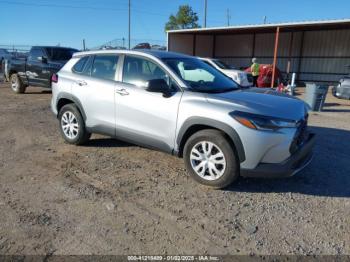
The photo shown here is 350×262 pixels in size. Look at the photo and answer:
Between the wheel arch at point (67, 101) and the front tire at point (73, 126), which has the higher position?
the wheel arch at point (67, 101)

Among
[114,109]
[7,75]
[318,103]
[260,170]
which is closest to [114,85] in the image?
[114,109]

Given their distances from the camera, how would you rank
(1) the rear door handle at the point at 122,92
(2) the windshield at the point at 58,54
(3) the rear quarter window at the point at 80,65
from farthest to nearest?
(2) the windshield at the point at 58,54, (3) the rear quarter window at the point at 80,65, (1) the rear door handle at the point at 122,92

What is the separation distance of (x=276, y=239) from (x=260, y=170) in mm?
909

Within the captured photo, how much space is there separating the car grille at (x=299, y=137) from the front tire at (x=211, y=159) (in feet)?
2.30

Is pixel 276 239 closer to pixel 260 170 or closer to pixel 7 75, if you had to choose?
pixel 260 170

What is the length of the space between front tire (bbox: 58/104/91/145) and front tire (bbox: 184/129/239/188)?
2255 millimetres

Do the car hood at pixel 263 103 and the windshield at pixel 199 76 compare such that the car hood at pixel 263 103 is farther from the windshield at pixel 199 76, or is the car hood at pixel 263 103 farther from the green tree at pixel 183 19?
the green tree at pixel 183 19

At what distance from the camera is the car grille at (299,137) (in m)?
3.88

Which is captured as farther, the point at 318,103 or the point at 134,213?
the point at 318,103

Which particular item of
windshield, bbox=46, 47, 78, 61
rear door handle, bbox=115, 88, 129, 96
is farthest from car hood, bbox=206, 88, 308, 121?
windshield, bbox=46, 47, 78, 61

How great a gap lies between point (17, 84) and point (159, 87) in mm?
11215

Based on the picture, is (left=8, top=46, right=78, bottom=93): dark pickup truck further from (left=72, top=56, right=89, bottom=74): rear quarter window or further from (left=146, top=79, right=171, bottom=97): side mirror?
(left=146, top=79, right=171, bottom=97): side mirror

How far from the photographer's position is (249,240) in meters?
3.11

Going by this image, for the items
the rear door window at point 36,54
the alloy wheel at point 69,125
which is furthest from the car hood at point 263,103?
the rear door window at point 36,54
